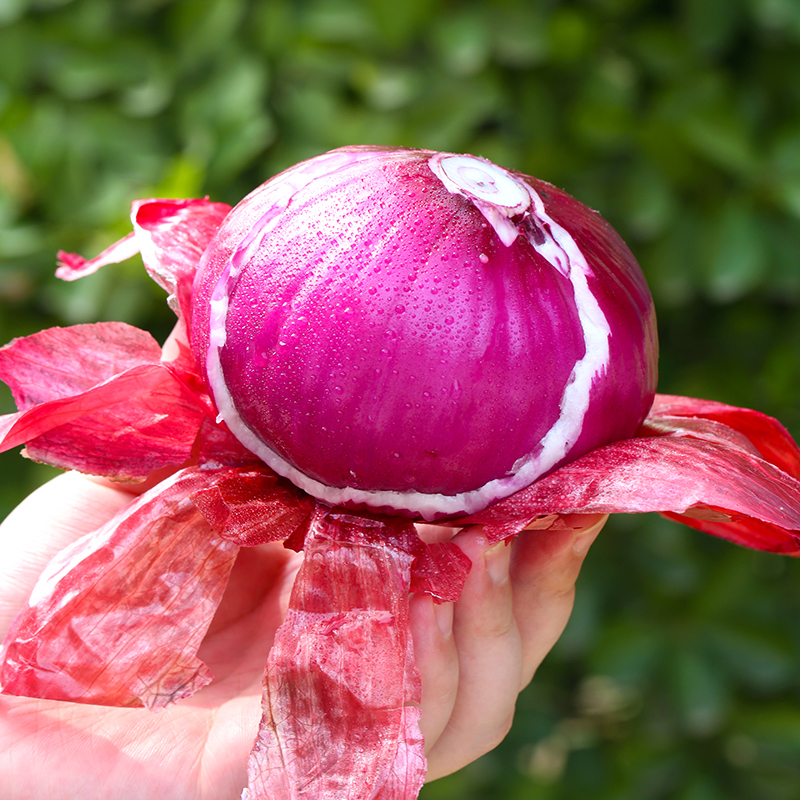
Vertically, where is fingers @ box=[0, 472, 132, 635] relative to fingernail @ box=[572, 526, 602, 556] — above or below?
below

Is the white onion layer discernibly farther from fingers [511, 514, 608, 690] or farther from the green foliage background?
the green foliage background

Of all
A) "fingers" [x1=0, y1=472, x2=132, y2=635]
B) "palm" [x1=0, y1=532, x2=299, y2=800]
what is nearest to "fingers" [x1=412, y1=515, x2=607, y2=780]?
"palm" [x1=0, y1=532, x2=299, y2=800]

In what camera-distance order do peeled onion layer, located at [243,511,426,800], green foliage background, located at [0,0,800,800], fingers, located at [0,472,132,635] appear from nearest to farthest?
peeled onion layer, located at [243,511,426,800] → fingers, located at [0,472,132,635] → green foliage background, located at [0,0,800,800]

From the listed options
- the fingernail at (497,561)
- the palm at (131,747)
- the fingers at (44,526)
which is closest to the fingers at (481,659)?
the fingernail at (497,561)

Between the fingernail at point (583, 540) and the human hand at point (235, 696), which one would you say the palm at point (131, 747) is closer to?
the human hand at point (235, 696)

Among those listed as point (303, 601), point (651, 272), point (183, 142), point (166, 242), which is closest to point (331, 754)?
point (303, 601)

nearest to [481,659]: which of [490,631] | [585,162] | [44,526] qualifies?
[490,631]
